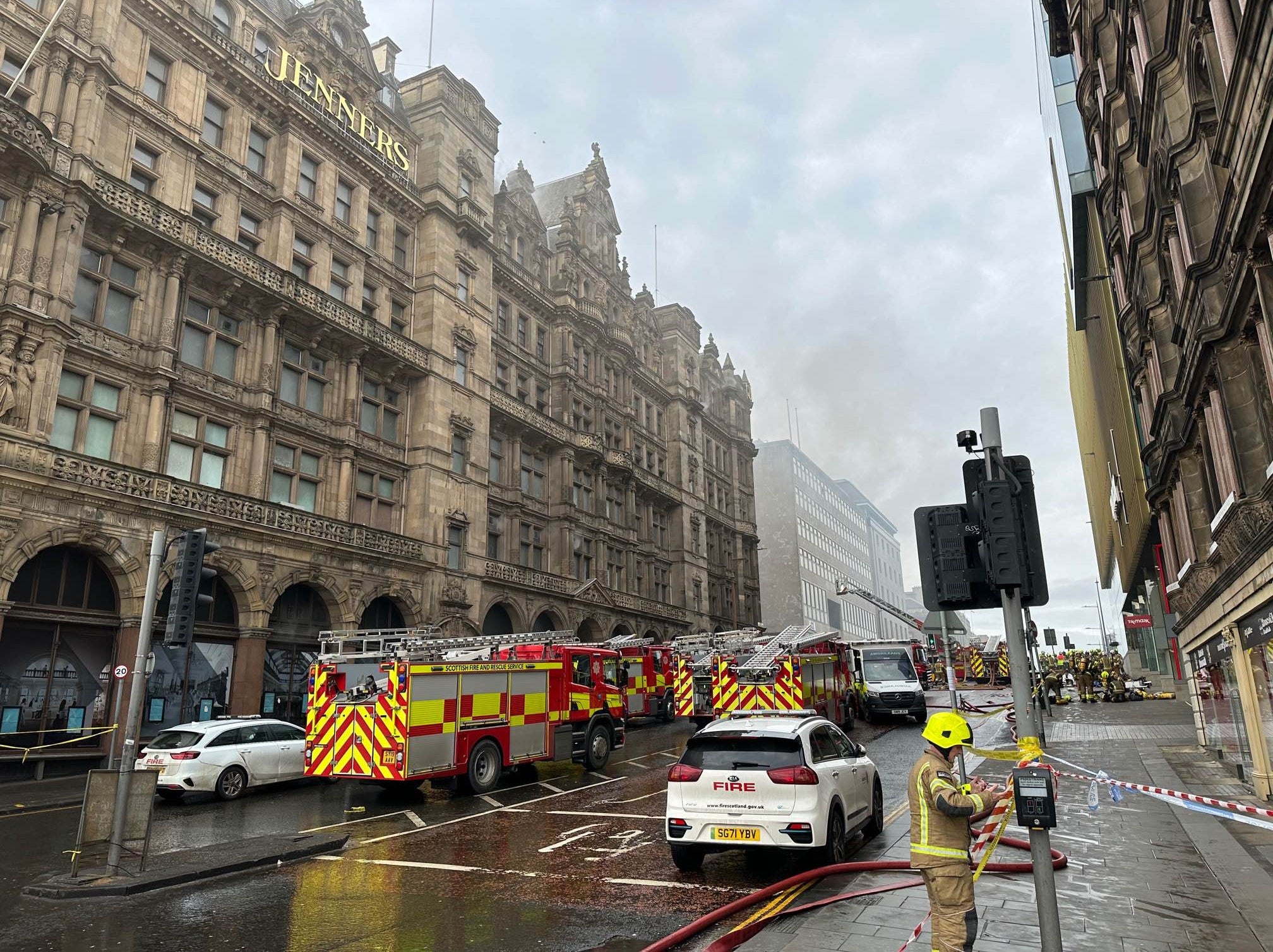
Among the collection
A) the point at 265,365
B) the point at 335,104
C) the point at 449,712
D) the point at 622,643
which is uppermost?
the point at 335,104

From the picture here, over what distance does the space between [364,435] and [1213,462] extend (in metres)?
26.8

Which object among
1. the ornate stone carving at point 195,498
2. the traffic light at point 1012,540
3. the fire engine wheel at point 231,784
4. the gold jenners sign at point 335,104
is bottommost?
A: the fire engine wheel at point 231,784

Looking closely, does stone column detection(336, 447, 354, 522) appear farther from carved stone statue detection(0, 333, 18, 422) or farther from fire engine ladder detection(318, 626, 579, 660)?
carved stone statue detection(0, 333, 18, 422)

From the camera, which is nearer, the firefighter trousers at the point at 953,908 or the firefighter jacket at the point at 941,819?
the firefighter trousers at the point at 953,908

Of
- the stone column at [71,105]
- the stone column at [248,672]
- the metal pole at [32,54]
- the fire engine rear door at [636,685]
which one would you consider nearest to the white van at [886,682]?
the fire engine rear door at [636,685]

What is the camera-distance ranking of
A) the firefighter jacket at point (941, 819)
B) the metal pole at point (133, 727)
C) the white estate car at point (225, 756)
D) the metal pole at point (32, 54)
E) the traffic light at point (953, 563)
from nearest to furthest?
the firefighter jacket at point (941, 819) → the traffic light at point (953, 563) → the metal pole at point (133, 727) → the white estate car at point (225, 756) → the metal pole at point (32, 54)

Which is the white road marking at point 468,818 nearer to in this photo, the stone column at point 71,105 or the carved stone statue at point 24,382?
the carved stone statue at point 24,382

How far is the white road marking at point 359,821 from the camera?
42.8ft

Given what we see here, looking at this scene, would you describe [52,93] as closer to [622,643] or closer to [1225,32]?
[622,643]

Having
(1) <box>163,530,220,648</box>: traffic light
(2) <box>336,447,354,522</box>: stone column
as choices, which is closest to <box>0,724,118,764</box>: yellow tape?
(2) <box>336,447,354,522</box>: stone column

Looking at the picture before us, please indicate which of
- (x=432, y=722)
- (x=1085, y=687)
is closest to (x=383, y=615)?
(x=432, y=722)

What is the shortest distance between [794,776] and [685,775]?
1.27 m

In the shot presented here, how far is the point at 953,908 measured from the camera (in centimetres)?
557

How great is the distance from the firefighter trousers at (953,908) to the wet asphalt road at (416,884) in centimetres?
264
